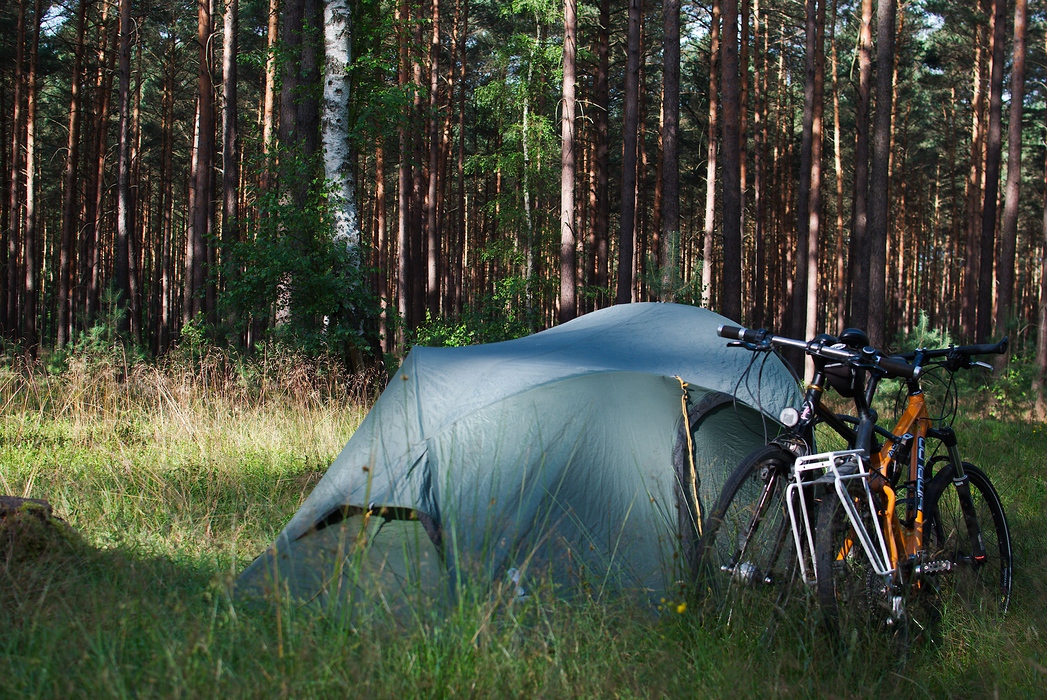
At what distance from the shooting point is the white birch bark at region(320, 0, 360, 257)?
9211 mm

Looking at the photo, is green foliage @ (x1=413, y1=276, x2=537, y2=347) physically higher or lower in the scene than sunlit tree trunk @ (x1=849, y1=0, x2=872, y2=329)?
lower

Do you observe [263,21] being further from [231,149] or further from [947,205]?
[947,205]

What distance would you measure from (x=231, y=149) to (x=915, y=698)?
16.4 m

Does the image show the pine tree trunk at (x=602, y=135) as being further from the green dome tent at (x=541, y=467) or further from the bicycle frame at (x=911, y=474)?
the bicycle frame at (x=911, y=474)

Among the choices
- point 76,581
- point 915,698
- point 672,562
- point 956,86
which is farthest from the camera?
point 956,86

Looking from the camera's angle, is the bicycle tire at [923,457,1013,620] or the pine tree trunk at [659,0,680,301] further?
the pine tree trunk at [659,0,680,301]

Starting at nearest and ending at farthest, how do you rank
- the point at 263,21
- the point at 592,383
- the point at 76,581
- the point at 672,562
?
the point at 76,581 < the point at 672,562 < the point at 592,383 < the point at 263,21

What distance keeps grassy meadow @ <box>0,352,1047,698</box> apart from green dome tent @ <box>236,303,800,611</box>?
342mm

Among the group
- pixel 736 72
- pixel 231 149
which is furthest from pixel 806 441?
pixel 231 149

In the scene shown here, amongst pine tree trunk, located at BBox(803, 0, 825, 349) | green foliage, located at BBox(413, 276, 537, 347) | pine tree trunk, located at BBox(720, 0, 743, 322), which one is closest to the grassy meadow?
green foliage, located at BBox(413, 276, 537, 347)

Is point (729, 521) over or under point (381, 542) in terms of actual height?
over

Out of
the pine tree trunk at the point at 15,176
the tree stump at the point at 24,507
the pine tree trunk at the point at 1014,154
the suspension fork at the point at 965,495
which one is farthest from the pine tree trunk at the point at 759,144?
the tree stump at the point at 24,507

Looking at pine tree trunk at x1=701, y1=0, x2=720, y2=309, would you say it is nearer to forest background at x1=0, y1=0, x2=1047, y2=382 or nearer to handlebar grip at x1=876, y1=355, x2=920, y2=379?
forest background at x1=0, y1=0, x2=1047, y2=382

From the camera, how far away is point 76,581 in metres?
3.34
